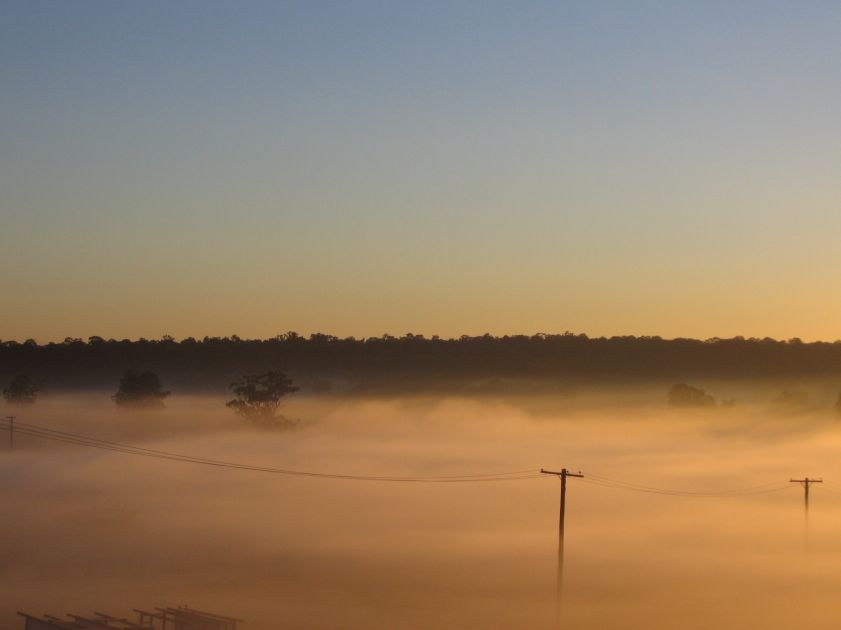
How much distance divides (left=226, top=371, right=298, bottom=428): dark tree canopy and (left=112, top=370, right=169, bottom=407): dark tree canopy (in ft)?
50.7

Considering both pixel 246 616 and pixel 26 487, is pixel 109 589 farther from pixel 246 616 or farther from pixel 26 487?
pixel 26 487

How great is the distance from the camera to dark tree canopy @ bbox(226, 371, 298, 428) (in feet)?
544

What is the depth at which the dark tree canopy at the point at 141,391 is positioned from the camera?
586ft

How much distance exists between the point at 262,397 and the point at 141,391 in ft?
75.7

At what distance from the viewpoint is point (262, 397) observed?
166 meters


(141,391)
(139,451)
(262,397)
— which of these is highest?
(141,391)

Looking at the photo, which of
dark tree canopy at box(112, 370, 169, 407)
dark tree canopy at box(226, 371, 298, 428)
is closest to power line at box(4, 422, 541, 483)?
dark tree canopy at box(112, 370, 169, 407)

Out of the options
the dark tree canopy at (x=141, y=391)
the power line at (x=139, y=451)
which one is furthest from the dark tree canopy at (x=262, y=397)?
the dark tree canopy at (x=141, y=391)

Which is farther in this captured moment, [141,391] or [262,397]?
[141,391]

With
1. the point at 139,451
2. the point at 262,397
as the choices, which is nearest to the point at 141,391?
the point at 139,451

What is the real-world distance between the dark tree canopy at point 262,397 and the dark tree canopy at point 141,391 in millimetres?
15451

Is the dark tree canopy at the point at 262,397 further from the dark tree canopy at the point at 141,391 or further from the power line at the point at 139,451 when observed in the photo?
the dark tree canopy at the point at 141,391

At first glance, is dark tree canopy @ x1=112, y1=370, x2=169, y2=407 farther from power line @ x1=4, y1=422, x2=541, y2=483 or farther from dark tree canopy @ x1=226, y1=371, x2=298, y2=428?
dark tree canopy @ x1=226, y1=371, x2=298, y2=428

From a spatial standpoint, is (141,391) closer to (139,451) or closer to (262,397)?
(139,451)
